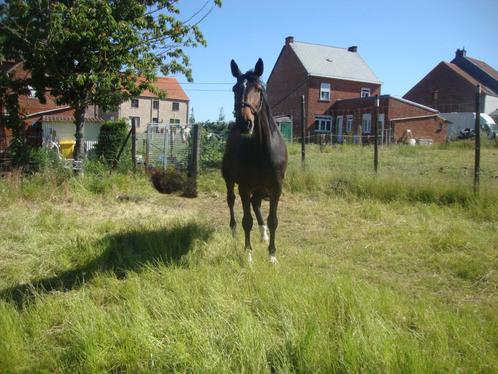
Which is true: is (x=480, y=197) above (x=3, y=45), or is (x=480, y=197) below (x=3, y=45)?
below

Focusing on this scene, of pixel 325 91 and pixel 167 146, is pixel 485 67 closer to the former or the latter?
pixel 325 91

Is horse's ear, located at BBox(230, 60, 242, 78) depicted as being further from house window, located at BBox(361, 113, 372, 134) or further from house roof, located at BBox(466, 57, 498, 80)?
house roof, located at BBox(466, 57, 498, 80)

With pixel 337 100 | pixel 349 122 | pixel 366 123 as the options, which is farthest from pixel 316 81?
pixel 366 123

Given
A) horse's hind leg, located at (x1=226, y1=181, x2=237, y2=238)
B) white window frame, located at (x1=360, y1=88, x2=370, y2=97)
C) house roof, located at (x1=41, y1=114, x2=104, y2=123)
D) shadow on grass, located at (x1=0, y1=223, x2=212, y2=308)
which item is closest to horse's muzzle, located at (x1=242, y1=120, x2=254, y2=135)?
shadow on grass, located at (x1=0, y1=223, x2=212, y2=308)

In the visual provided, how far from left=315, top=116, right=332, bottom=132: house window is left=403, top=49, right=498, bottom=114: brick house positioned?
18246mm

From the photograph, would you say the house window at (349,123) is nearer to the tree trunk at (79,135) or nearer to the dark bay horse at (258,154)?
the tree trunk at (79,135)

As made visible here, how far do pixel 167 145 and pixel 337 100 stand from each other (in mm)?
29623

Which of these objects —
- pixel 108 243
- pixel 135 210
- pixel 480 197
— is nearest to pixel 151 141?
pixel 135 210

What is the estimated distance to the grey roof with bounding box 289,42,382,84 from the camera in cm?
4300

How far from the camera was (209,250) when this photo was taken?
16.6ft

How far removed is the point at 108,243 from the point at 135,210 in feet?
9.53

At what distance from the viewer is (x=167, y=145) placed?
1573 centimetres

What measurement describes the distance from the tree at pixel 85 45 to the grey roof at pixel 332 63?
3090cm

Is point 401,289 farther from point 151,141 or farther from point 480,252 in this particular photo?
point 151,141
